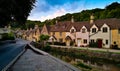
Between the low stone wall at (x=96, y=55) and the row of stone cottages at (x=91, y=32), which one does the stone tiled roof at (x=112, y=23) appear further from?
the low stone wall at (x=96, y=55)

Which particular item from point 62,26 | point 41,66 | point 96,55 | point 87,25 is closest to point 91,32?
point 87,25

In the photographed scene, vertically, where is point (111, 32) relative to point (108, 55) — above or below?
above

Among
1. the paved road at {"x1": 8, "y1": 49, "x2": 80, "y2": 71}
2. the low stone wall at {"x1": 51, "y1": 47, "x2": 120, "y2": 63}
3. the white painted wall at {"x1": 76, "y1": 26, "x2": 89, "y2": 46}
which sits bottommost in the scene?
the low stone wall at {"x1": 51, "y1": 47, "x2": 120, "y2": 63}

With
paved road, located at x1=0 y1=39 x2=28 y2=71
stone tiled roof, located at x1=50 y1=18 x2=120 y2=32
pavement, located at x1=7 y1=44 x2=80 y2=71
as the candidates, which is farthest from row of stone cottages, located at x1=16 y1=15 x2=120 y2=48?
pavement, located at x1=7 y1=44 x2=80 y2=71

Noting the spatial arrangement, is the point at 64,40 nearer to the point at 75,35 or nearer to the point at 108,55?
the point at 75,35

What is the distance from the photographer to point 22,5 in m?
29.5

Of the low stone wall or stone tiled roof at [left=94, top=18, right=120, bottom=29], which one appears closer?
the low stone wall

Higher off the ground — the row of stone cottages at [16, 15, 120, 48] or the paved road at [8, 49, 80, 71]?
the row of stone cottages at [16, 15, 120, 48]

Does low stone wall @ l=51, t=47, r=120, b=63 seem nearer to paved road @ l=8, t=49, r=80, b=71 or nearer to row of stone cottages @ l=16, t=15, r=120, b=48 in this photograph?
row of stone cottages @ l=16, t=15, r=120, b=48

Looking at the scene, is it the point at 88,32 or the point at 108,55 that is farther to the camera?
the point at 88,32

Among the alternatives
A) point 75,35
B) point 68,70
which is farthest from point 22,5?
point 75,35

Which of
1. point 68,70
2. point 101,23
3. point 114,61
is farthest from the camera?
point 101,23

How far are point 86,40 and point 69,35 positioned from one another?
952 centimetres

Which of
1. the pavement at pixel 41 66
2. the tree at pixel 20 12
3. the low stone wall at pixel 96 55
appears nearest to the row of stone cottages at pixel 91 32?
the low stone wall at pixel 96 55
